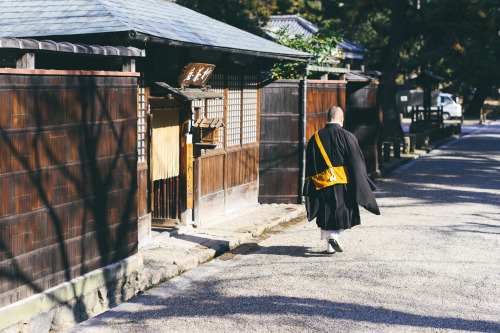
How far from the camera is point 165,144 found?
9891 mm

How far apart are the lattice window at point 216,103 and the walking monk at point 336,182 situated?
2725 mm

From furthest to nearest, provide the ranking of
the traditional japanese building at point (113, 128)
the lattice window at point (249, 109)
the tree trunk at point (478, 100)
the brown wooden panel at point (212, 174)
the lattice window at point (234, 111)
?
the tree trunk at point (478, 100) → the lattice window at point (249, 109) → the lattice window at point (234, 111) → the brown wooden panel at point (212, 174) → the traditional japanese building at point (113, 128)

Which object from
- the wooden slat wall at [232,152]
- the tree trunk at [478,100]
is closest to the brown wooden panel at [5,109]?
the wooden slat wall at [232,152]

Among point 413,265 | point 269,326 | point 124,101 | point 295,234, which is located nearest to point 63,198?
point 124,101

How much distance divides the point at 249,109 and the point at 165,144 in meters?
3.29

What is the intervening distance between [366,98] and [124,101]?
11.5m

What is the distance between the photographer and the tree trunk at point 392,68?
28.2 m

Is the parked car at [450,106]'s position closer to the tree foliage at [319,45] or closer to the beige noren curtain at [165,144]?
the tree foliage at [319,45]

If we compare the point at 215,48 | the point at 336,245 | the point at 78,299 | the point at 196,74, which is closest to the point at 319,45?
the point at 215,48

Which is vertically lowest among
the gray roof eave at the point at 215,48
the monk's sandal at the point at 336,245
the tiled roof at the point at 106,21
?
the monk's sandal at the point at 336,245

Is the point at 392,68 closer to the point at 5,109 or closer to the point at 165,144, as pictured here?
the point at 165,144

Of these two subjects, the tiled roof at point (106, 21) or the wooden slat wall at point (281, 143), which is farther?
the wooden slat wall at point (281, 143)

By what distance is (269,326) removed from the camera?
6039 mm

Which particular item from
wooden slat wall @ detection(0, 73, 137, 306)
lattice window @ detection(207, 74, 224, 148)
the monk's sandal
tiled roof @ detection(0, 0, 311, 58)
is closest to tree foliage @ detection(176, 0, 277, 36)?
tiled roof @ detection(0, 0, 311, 58)
